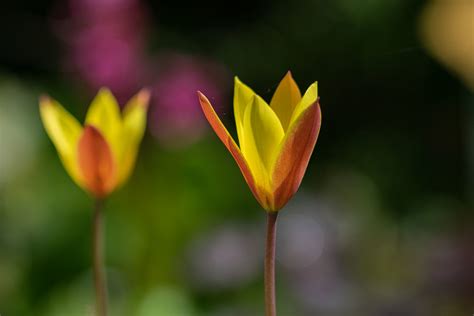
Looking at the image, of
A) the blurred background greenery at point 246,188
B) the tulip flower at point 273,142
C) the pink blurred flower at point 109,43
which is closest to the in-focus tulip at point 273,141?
the tulip flower at point 273,142

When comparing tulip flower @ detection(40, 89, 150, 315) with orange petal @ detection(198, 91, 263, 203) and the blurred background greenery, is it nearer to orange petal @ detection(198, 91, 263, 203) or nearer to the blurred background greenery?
orange petal @ detection(198, 91, 263, 203)

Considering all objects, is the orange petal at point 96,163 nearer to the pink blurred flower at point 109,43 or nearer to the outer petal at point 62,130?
the outer petal at point 62,130

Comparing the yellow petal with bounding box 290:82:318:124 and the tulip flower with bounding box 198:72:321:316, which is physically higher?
the yellow petal with bounding box 290:82:318:124

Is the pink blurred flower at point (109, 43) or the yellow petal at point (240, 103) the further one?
the pink blurred flower at point (109, 43)

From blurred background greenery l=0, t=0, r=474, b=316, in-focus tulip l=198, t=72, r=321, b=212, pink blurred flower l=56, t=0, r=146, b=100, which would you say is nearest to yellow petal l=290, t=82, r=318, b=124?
in-focus tulip l=198, t=72, r=321, b=212

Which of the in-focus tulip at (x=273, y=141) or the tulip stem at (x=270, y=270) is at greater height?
the in-focus tulip at (x=273, y=141)

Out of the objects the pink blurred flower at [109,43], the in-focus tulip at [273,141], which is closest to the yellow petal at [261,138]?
the in-focus tulip at [273,141]

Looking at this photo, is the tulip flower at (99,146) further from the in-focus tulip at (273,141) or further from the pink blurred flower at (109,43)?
the pink blurred flower at (109,43)

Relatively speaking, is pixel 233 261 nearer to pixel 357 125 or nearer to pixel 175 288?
pixel 175 288
